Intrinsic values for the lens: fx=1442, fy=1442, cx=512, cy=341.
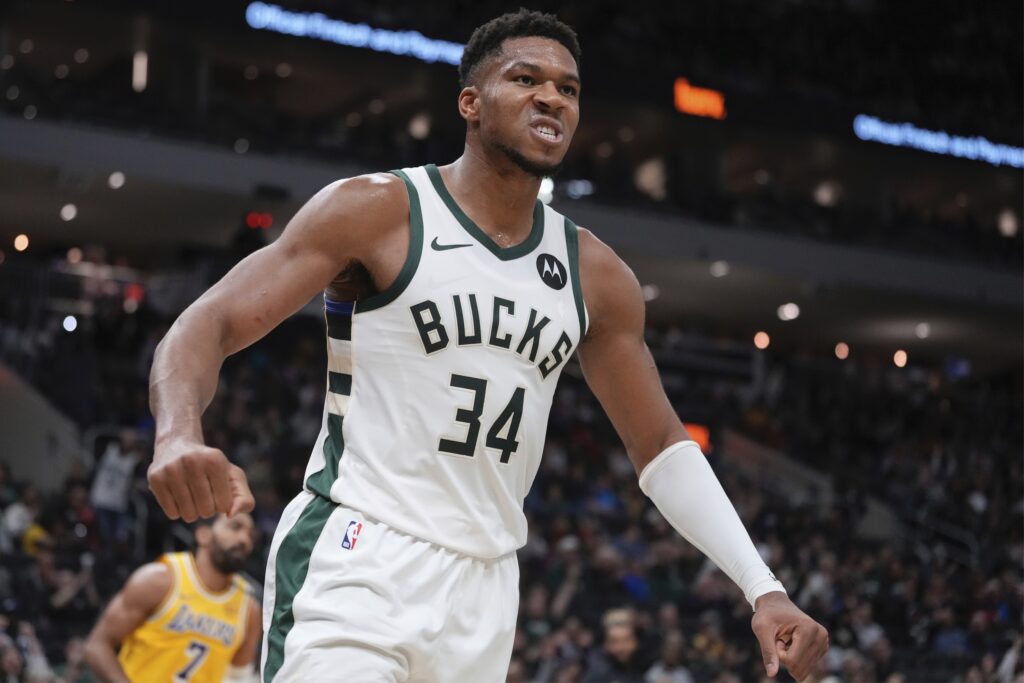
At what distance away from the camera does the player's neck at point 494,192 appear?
12.2ft

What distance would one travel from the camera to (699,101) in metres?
28.7

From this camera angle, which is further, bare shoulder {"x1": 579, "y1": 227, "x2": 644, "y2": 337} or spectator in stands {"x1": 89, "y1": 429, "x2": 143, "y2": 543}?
spectator in stands {"x1": 89, "y1": 429, "x2": 143, "y2": 543}

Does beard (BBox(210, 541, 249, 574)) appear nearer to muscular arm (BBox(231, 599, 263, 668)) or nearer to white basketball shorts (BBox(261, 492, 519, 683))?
muscular arm (BBox(231, 599, 263, 668))

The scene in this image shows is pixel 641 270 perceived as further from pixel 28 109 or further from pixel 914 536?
pixel 28 109

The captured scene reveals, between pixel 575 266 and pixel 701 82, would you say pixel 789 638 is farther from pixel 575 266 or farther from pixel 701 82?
pixel 701 82

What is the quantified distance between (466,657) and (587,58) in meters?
25.2

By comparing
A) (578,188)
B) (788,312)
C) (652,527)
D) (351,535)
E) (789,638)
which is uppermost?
(351,535)

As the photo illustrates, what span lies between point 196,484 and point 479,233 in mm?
1320

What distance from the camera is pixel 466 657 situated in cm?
335

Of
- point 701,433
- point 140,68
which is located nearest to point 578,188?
point 701,433

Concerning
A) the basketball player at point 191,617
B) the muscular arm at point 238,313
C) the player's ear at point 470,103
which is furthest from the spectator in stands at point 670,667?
the muscular arm at point 238,313

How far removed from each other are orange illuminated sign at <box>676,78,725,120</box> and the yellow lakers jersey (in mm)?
22260

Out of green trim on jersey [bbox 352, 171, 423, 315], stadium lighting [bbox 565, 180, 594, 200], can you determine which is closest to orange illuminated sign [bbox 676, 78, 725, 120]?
stadium lighting [bbox 565, 180, 594, 200]

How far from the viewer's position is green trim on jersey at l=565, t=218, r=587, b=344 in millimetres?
3762
